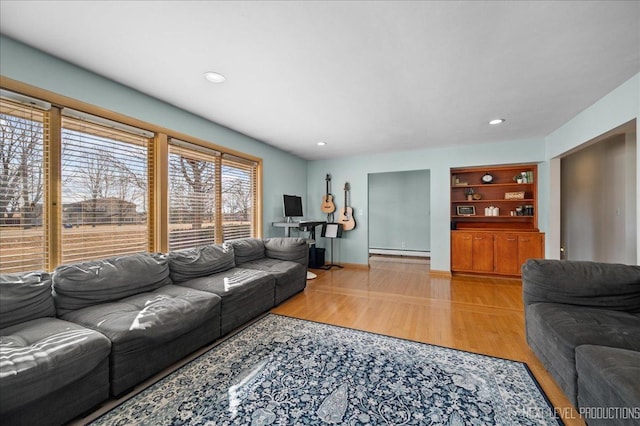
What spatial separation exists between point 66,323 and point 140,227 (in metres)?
1.29

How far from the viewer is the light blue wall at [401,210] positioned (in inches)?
261

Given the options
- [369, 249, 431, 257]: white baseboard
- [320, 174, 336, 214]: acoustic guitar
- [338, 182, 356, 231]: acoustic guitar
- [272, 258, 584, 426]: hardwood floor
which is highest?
[320, 174, 336, 214]: acoustic guitar

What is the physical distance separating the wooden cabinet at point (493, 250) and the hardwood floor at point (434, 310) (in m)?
0.22

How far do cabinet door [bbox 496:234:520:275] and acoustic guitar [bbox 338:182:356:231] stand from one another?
2.69 metres

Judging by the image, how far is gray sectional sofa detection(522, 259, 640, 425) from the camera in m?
1.16

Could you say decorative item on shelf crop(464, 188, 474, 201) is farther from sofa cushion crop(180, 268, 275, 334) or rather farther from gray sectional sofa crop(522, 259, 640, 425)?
sofa cushion crop(180, 268, 275, 334)

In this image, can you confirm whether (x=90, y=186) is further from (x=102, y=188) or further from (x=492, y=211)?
(x=492, y=211)

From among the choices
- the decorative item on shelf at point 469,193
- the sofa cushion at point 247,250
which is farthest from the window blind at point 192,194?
the decorative item on shelf at point 469,193

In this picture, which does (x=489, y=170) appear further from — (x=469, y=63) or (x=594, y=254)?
(x=469, y=63)

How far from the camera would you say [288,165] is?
537cm

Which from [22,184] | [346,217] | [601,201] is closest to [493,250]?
[601,201]

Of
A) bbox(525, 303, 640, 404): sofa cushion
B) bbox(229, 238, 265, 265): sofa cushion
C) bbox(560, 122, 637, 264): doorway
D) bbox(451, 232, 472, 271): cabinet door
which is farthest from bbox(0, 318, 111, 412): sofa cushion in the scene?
bbox(451, 232, 472, 271): cabinet door

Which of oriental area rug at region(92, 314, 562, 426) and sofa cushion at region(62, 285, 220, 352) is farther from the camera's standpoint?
sofa cushion at region(62, 285, 220, 352)

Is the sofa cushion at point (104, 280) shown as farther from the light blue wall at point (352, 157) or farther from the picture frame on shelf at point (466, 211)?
the picture frame on shelf at point (466, 211)
